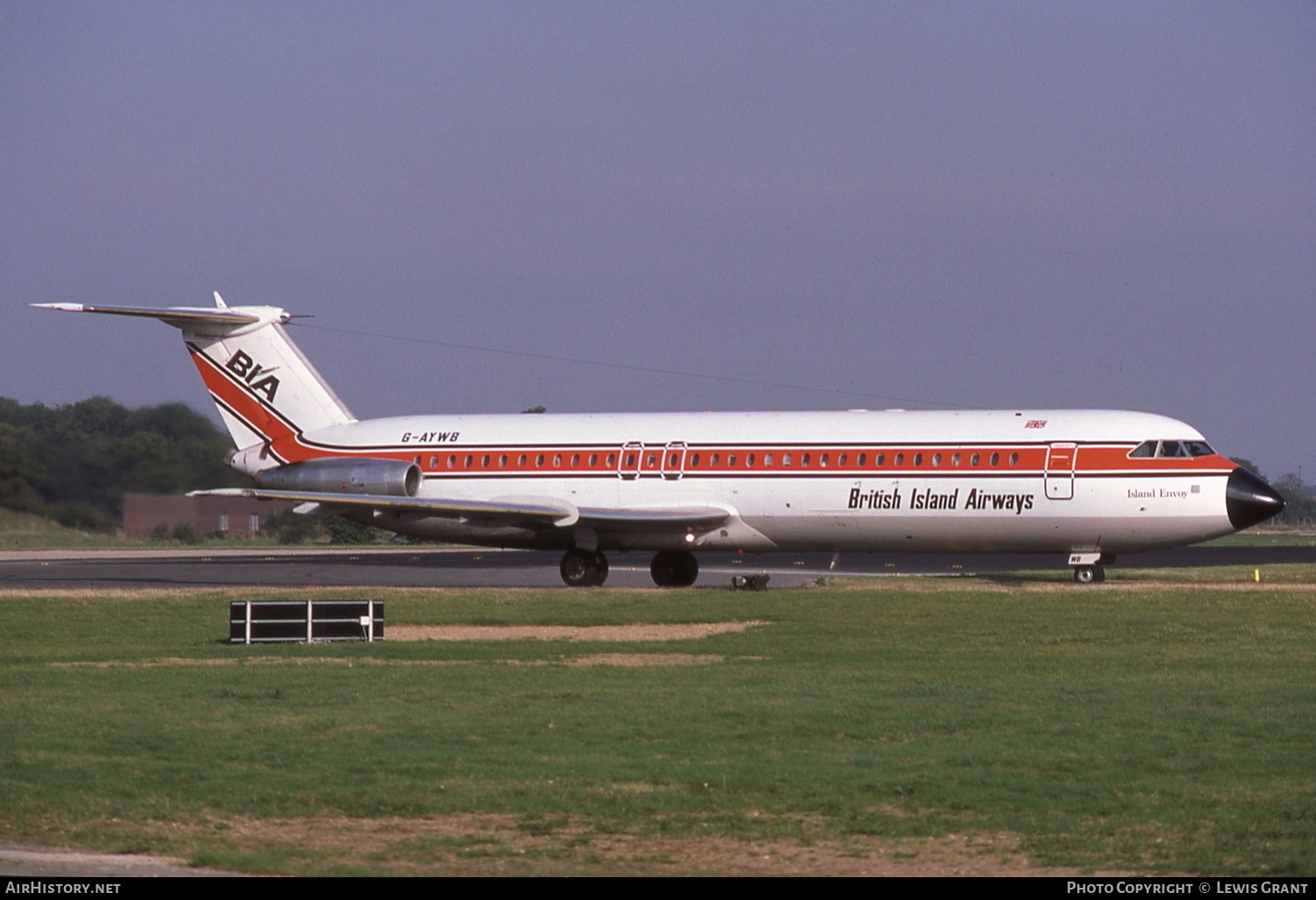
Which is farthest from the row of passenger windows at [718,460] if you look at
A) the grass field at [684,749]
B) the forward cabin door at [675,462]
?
the grass field at [684,749]

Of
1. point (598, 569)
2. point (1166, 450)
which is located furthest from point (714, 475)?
point (1166, 450)

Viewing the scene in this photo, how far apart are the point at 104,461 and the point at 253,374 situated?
10587 millimetres

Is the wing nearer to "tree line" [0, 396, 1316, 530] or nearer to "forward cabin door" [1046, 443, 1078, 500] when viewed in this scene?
"forward cabin door" [1046, 443, 1078, 500]

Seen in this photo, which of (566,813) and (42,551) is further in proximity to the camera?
(42,551)

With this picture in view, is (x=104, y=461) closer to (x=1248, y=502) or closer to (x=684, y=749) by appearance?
(x=1248, y=502)

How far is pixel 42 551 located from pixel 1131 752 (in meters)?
51.1

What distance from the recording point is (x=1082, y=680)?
1828 centimetres

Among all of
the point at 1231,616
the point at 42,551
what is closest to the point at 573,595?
the point at 1231,616

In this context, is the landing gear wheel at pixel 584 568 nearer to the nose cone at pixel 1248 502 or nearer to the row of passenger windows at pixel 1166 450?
the row of passenger windows at pixel 1166 450

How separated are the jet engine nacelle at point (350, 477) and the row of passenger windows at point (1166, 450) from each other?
16.1 meters

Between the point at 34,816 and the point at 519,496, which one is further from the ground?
the point at 519,496

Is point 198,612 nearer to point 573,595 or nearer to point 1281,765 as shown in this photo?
point 573,595

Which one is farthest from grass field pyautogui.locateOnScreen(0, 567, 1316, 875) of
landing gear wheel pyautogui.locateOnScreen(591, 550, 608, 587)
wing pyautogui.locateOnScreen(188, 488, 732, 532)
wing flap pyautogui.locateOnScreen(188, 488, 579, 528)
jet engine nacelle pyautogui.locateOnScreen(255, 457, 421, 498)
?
jet engine nacelle pyautogui.locateOnScreen(255, 457, 421, 498)
